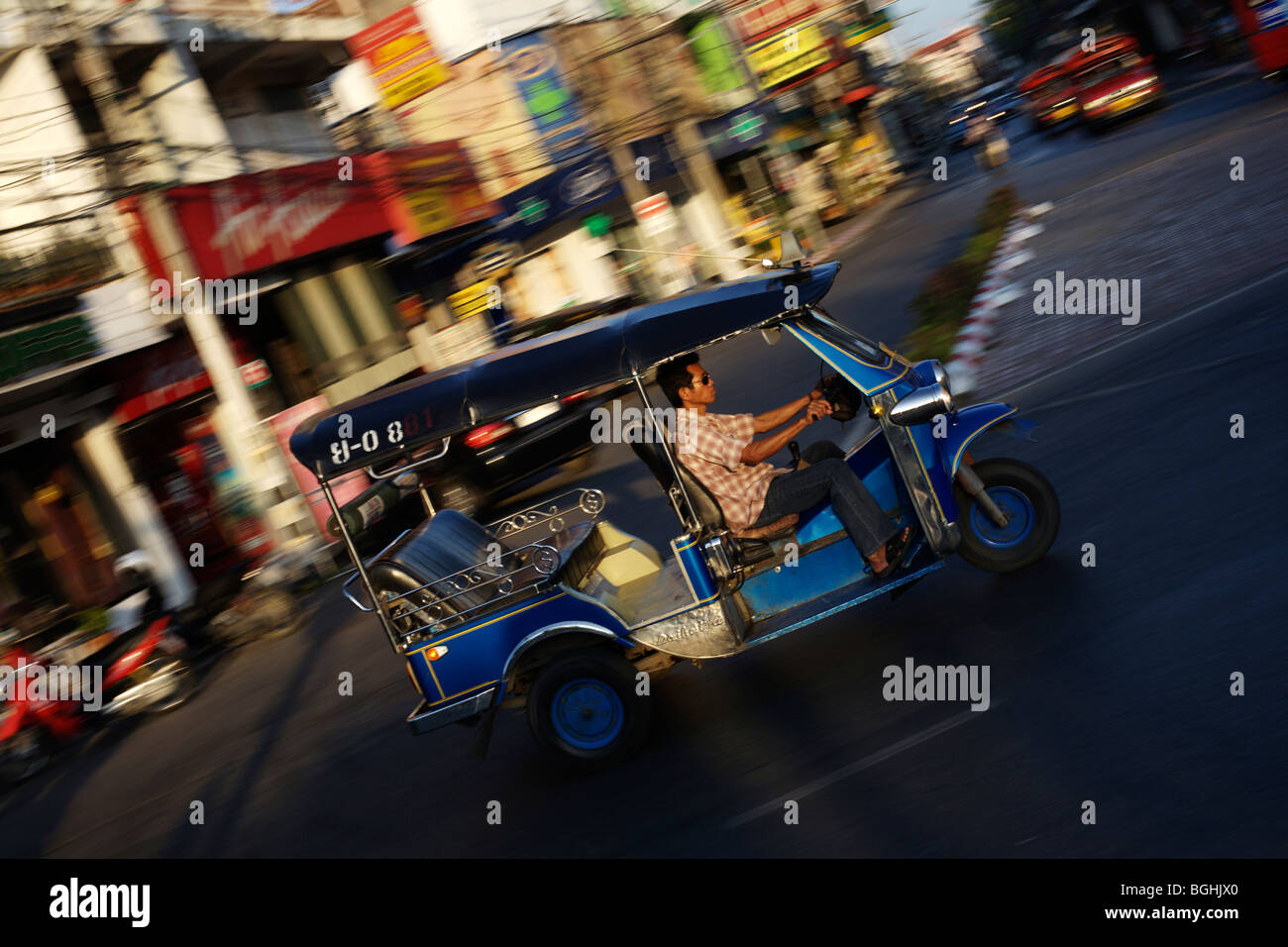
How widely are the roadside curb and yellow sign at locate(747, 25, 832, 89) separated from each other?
22.6 m

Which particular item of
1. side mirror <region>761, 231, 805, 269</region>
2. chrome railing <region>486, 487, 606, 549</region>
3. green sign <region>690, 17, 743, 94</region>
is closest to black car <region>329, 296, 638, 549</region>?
chrome railing <region>486, 487, 606, 549</region>

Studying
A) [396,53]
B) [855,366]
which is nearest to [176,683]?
[855,366]

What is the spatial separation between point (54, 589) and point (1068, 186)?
18.5 m

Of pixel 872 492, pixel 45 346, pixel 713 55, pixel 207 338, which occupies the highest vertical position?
pixel 713 55

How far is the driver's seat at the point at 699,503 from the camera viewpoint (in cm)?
629

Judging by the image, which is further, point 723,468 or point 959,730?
point 723,468

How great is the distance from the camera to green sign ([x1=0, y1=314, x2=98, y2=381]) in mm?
14656

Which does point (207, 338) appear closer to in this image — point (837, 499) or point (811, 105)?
point (837, 499)

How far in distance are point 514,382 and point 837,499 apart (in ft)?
5.88

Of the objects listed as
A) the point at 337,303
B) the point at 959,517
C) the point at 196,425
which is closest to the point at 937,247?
the point at 337,303

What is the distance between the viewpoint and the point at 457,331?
→ 83.6ft

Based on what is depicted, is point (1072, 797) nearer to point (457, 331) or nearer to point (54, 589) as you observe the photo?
point (54, 589)

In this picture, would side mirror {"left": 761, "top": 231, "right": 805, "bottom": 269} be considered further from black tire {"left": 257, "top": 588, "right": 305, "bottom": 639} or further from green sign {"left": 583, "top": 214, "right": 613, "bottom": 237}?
green sign {"left": 583, "top": 214, "right": 613, "bottom": 237}

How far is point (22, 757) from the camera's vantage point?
10516 mm
